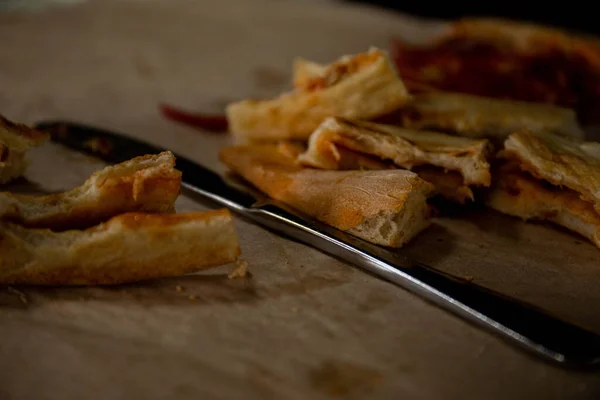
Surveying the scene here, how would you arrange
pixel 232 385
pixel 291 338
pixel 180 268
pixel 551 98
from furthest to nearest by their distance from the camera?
pixel 551 98 → pixel 180 268 → pixel 291 338 → pixel 232 385

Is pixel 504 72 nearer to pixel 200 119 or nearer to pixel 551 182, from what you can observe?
pixel 551 182

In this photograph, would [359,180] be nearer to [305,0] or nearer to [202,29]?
[202,29]

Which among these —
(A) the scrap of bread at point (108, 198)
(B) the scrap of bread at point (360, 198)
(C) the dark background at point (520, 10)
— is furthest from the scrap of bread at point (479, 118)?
(C) the dark background at point (520, 10)

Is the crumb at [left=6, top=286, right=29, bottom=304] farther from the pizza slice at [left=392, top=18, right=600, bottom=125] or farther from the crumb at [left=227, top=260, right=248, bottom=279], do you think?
the pizza slice at [left=392, top=18, right=600, bottom=125]

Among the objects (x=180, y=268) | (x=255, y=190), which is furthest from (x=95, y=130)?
(x=180, y=268)

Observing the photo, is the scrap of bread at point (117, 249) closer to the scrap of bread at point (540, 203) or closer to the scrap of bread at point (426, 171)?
the scrap of bread at point (426, 171)

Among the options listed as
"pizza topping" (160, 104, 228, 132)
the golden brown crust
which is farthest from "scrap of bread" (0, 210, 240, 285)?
"pizza topping" (160, 104, 228, 132)

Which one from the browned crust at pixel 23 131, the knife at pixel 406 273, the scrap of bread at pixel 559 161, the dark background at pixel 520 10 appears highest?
the dark background at pixel 520 10
